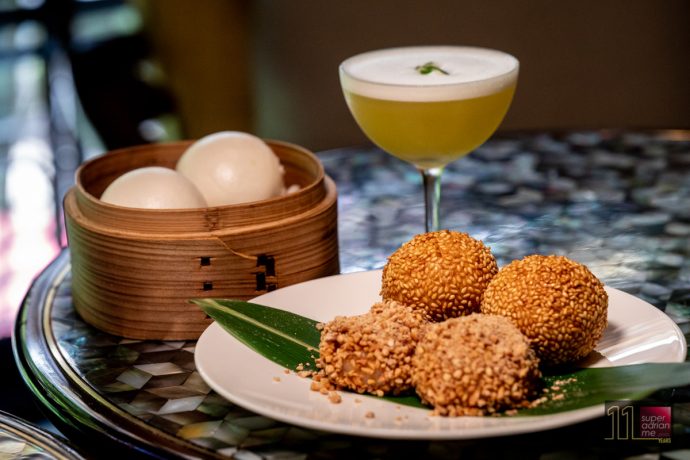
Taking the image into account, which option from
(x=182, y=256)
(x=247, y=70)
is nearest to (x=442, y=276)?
(x=182, y=256)

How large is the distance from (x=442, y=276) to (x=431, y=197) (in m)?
0.43

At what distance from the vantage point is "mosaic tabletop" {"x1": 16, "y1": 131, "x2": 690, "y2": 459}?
37.1 inches

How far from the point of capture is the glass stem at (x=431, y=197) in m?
1.46

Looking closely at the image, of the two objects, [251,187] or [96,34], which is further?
[96,34]

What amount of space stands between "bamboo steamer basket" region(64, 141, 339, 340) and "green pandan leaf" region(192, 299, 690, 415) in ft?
0.33

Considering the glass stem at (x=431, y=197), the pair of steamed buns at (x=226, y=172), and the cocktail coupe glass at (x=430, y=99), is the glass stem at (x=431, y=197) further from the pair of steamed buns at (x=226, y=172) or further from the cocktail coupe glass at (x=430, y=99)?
the pair of steamed buns at (x=226, y=172)

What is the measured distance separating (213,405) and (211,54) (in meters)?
3.15

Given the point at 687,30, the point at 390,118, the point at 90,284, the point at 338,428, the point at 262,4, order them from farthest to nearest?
the point at 262,4
the point at 687,30
the point at 390,118
the point at 90,284
the point at 338,428

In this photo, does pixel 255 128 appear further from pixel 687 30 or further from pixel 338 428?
pixel 338 428

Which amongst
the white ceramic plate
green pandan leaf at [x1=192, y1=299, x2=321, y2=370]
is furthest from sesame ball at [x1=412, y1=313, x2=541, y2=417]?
green pandan leaf at [x1=192, y1=299, x2=321, y2=370]

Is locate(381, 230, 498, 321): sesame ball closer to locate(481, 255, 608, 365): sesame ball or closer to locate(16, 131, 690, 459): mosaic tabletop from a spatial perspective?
locate(481, 255, 608, 365): sesame ball

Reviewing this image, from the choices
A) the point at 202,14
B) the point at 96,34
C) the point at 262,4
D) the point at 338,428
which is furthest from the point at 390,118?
the point at 96,34

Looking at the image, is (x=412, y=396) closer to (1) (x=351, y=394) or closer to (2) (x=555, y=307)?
(1) (x=351, y=394)

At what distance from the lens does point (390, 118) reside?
4.53 ft
